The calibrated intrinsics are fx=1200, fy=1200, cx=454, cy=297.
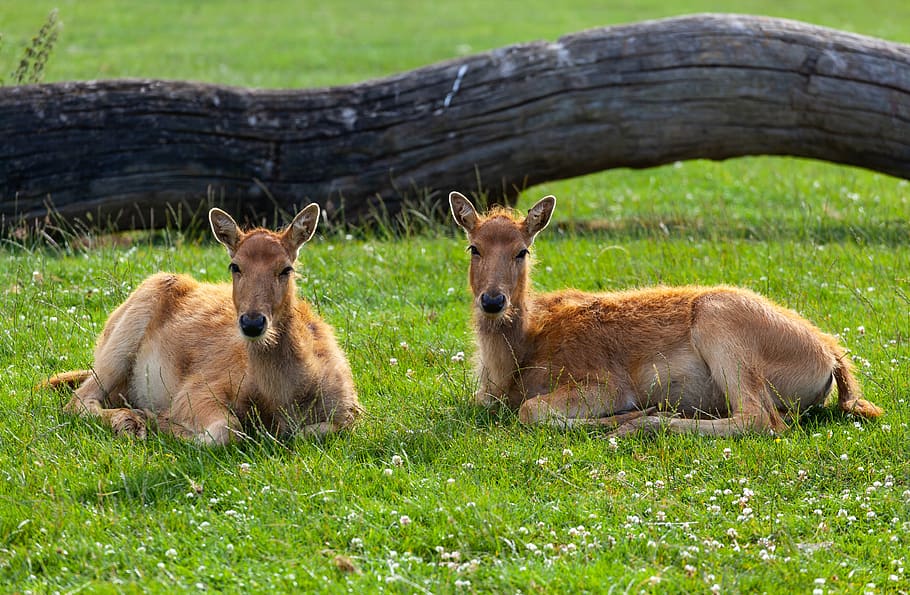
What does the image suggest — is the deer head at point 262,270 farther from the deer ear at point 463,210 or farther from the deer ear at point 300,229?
the deer ear at point 463,210

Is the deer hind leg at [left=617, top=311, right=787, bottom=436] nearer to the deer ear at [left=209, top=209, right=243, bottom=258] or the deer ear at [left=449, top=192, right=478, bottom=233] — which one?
the deer ear at [left=449, top=192, right=478, bottom=233]

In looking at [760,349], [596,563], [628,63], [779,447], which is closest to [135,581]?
[596,563]

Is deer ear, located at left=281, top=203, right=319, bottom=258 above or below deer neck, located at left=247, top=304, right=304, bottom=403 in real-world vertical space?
above

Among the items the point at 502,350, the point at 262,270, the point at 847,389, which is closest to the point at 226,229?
the point at 262,270

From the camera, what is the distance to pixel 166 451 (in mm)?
6910

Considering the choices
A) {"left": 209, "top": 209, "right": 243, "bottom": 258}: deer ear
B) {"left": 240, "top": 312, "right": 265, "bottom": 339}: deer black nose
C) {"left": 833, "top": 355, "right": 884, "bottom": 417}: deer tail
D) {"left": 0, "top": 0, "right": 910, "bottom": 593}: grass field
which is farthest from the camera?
{"left": 833, "top": 355, "right": 884, "bottom": 417}: deer tail

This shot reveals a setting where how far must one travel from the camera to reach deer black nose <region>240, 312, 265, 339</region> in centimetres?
696

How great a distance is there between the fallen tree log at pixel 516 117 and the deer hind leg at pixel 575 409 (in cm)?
464

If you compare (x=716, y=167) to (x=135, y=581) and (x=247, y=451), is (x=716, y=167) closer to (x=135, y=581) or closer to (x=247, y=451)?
(x=247, y=451)

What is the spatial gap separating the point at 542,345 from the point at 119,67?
15.1 m

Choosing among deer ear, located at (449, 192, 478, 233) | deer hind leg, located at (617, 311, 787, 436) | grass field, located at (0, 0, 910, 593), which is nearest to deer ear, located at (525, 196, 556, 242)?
deer ear, located at (449, 192, 478, 233)

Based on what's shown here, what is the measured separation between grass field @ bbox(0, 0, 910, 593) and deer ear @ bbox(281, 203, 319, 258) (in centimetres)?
117

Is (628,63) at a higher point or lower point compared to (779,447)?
higher

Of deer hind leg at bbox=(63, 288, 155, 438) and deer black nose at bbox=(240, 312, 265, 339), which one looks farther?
deer hind leg at bbox=(63, 288, 155, 438)
